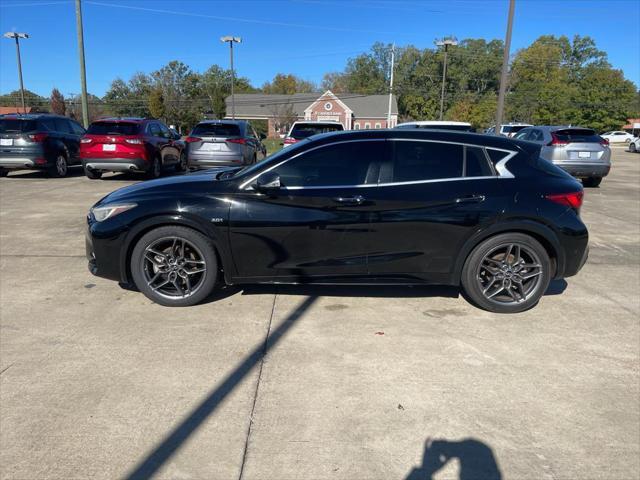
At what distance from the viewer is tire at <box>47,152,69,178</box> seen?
13.2 m

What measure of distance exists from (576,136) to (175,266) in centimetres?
1287

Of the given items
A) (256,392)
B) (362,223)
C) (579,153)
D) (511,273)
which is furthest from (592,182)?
(256,392)

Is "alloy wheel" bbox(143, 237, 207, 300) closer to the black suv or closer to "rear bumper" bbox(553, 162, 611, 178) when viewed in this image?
the black suv

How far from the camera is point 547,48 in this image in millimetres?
97500

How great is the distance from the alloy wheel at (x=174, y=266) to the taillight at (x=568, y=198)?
10.8ft

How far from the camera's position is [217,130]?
12.2m

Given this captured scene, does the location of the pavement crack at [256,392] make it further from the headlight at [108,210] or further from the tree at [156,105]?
the tree at [156,105]

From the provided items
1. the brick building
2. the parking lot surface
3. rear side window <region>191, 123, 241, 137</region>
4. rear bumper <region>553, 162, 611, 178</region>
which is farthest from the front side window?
the brick building

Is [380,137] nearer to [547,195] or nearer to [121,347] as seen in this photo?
[547,195]

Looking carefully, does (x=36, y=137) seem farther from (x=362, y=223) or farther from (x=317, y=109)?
(x=317, y=109)

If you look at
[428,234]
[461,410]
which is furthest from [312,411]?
[428,234]

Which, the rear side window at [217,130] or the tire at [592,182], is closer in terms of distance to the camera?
the rear side window at [217,130]

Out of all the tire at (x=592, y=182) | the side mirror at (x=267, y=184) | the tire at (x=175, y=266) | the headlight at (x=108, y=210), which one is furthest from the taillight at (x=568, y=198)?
the tire at (x=592, y=182)

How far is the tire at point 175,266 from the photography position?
4414mm
